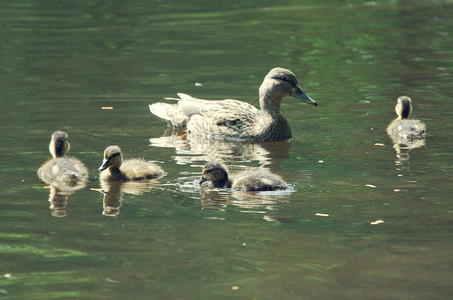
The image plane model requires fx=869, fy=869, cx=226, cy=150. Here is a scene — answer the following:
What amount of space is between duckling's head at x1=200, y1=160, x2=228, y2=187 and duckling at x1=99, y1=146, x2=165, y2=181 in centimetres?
66

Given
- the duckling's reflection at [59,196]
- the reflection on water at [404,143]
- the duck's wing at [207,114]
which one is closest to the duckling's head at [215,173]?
the duckling's reflection at [59,196]

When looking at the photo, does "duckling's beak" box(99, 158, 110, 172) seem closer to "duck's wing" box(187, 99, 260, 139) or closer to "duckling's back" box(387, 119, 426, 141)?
"duck's wing" box(187, 99, 260, 139)

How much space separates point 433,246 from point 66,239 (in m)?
2.83

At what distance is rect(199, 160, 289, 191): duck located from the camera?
8.16 metres

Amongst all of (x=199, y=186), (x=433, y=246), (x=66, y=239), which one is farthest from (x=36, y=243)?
(x=433, y=246)

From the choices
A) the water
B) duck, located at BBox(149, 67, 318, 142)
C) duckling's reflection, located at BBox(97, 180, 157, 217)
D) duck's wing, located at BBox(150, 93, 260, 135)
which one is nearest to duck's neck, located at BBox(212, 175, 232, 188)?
the water

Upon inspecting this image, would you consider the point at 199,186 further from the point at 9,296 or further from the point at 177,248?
the point at 9,296

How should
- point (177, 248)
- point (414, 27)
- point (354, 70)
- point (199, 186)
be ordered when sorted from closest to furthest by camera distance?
point (177, 248), point (199, 186), point (354, 70), point (414, 27)

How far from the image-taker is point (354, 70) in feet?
49.8

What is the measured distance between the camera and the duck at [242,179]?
8.16 metres

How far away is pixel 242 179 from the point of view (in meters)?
8.33

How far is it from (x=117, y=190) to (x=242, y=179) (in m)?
1.24

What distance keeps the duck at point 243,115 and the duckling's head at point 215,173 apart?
2.87 metres

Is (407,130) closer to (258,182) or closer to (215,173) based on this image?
(258,182)
